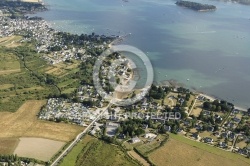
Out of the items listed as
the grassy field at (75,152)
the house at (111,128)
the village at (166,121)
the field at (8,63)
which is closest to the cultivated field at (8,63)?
the field at (8,63)

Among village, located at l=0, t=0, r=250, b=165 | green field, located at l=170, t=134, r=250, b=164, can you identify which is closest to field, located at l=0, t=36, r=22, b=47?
village, located at l=0, t=0, r=250, b=165

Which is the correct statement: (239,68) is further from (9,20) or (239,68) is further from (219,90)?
(9,20)

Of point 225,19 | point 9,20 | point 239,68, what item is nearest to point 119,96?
point 239,68

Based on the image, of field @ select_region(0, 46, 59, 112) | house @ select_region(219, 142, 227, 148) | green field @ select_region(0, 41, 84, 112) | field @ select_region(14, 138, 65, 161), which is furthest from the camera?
green field @ select_region(0, 41, 84, 112)

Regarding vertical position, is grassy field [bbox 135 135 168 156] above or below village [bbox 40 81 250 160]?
below

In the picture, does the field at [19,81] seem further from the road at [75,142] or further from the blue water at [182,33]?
the blue water at [182,33]

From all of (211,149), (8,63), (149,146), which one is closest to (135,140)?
(149,146)

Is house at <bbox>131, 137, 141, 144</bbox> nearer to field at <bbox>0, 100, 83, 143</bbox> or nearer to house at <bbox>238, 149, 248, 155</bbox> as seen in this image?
field at <bbox>0, 100, 83, 143</bbox>
